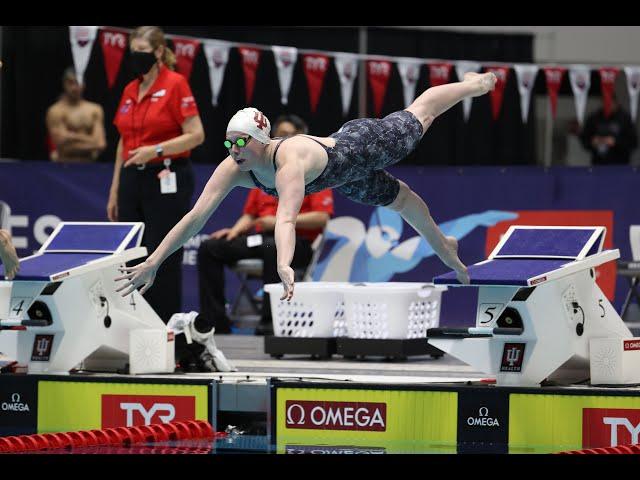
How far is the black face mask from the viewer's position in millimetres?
7453

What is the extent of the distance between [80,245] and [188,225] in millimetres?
1217

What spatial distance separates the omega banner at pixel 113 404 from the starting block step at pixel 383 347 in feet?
4.81

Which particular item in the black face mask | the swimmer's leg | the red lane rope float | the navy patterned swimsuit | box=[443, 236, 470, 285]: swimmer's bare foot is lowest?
the red lane rope float

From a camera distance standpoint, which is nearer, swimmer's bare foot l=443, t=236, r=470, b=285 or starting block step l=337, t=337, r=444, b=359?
swimmer's bare foot l=443, t=236, r=470, b=285

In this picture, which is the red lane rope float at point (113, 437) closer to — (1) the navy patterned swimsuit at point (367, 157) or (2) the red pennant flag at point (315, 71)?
(1) the navy patterned swimsuit at point (367, 157)

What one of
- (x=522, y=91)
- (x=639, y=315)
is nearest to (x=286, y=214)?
(x=639, y=315)

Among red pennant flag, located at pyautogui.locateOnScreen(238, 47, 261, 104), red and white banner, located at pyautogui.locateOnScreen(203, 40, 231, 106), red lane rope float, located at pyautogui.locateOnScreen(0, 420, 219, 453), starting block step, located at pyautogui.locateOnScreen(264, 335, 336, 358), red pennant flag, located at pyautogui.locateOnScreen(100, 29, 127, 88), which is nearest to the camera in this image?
red lane rope float, located at pyautogui.locateOnScreen(0, 420, 219, 453)

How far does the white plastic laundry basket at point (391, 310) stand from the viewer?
25.5ft

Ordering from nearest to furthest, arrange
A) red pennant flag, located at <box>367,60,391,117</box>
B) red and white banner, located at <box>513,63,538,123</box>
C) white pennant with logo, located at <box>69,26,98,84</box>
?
white pennant with logo, located at <box>69,26,98,84</box> < red and white banner, located at <box>513,63,538,123</box> < red pennant flag, located at <box>367,60,391,117</box>

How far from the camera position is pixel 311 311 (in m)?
8.02

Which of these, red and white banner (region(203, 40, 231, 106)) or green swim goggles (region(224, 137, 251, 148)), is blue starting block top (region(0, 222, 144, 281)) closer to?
green swim goggles (region(224, 137, 251, 148))

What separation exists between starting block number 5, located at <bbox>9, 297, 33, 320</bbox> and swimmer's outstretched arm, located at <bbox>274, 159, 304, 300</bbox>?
163 cm

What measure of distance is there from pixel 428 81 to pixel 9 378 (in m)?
7.13

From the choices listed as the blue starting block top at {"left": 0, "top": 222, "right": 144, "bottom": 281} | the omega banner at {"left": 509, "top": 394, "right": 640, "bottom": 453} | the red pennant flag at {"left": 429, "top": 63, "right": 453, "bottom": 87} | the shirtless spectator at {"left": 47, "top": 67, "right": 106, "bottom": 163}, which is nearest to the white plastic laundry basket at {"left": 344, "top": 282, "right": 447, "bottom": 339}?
the blue starting block top at {"left": 0, "top": 222, "right": 144, "bottom": 281}
